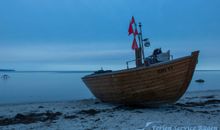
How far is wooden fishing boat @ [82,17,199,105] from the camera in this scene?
1506cm

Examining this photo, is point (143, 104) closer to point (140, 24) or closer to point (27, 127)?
point (140, 24)

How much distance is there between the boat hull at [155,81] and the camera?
15.1 metres

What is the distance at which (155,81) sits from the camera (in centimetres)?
1536

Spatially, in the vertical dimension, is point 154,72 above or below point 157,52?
below

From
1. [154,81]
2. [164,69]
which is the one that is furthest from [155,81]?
[164,69]

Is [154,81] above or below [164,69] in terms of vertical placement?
below

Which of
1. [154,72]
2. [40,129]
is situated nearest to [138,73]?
[154,72]

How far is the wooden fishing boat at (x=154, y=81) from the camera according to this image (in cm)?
1506

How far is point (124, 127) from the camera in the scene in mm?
11398

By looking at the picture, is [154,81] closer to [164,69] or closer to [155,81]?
[155,81]

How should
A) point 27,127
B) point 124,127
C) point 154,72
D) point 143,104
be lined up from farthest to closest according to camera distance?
point 143,104 < point 154,72 < point 27,127 < point 124,127

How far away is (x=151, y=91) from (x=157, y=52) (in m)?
2.24

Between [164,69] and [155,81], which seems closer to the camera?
[164,69]

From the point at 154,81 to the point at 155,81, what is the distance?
0.05 meters
